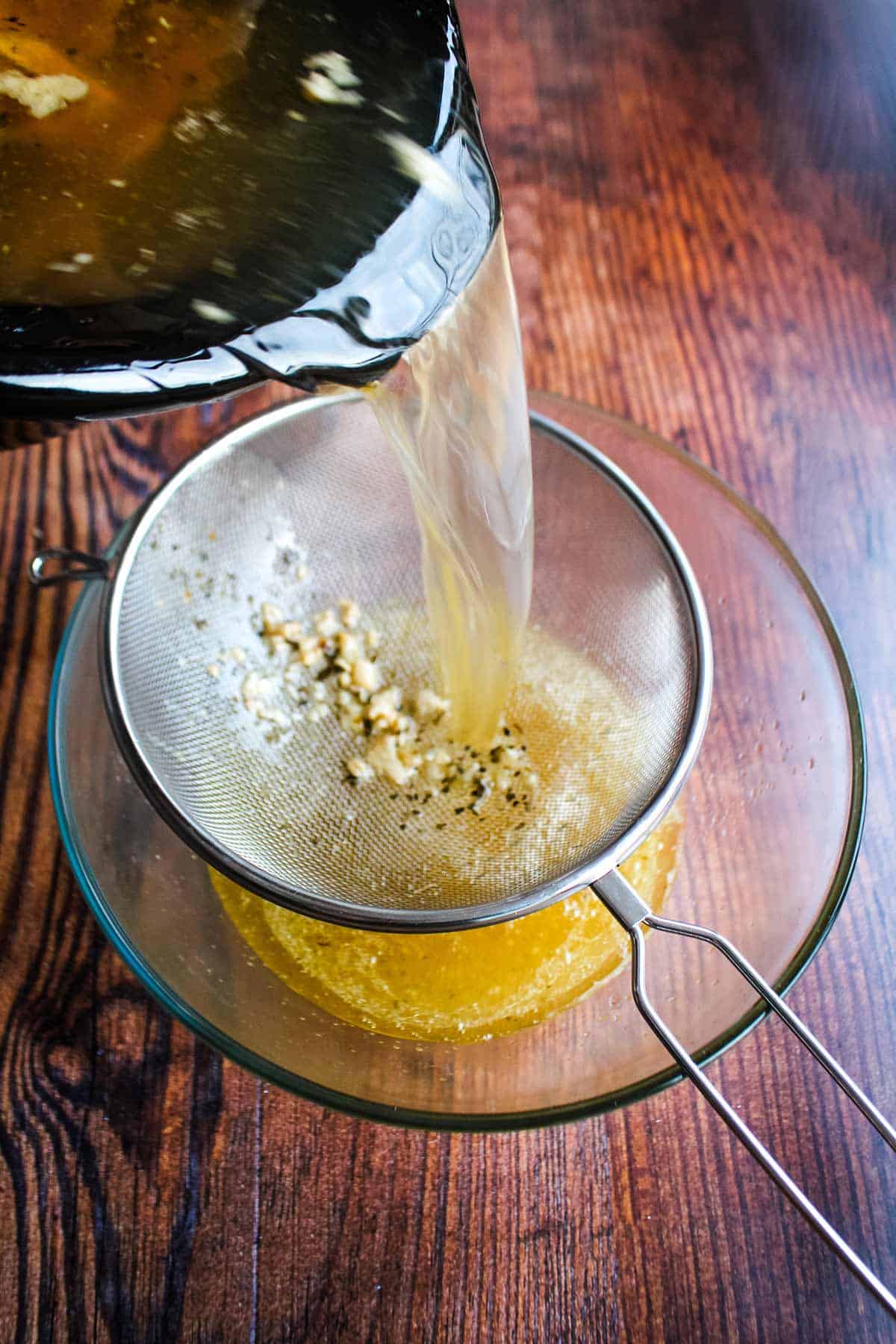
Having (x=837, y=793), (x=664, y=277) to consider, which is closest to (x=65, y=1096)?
(x=837, y=793)

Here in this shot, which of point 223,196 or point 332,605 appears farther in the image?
point 332,605

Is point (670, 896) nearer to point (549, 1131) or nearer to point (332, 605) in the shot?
point (549, 1131)

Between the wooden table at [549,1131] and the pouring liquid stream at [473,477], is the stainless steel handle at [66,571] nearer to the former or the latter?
the wooden table at [549,1131]

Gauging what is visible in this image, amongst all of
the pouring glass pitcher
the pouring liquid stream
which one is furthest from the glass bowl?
the pouring glass pitcher

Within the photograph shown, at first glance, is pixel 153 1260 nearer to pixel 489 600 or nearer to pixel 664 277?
pixel 489 600

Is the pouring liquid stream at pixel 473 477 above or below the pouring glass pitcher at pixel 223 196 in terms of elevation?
below

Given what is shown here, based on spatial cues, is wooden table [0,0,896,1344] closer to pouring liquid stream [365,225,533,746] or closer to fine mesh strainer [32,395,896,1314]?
fine mesh strainer [32,395,896,1314]

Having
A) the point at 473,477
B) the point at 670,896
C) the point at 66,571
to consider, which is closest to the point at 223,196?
the point at 473,477

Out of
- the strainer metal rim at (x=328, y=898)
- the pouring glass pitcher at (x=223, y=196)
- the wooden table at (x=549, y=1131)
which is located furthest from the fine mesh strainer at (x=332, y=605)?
the pouring glass pitcher at (x=223, y=196)
